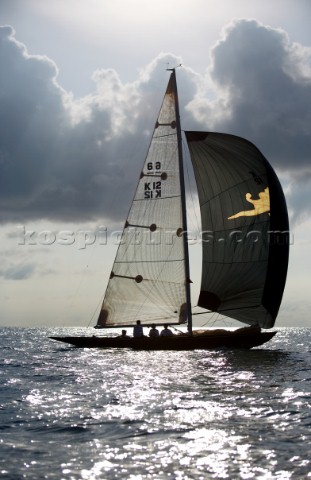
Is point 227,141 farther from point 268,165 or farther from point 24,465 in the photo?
point 24,465

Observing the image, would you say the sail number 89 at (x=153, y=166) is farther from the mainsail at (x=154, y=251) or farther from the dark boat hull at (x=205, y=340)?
the dark boat hull at (x=205, y=340)

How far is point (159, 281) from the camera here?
3778 centimetres

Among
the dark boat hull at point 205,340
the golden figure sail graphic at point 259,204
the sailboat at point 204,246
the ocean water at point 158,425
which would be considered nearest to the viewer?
the ocean water at point 158,425

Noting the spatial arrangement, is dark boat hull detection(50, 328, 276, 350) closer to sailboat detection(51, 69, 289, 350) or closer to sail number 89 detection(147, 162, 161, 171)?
sailboat detection(51, 69, 289, 350)

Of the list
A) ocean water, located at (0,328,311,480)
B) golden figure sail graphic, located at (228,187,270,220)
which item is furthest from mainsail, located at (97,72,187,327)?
ocean water, located at (0,328,311,480)

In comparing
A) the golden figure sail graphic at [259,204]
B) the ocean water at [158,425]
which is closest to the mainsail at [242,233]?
the golden figure sail graphic at [259,204]

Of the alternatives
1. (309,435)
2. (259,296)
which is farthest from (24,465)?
(259,296)

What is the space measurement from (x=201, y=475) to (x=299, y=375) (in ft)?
58.1

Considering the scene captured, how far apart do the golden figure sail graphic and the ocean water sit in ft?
33.0

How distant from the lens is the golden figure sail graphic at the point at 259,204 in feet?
120

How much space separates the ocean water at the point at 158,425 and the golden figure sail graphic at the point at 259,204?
1007 cm

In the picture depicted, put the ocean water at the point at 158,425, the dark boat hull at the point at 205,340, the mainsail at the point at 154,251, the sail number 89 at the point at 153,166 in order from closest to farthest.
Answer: the ocean water at the point at 158,425 → the dark boat hull at the point at 205,340 → the mainsail at the point at 154,251 → the sail number 89 at the point at 153,166

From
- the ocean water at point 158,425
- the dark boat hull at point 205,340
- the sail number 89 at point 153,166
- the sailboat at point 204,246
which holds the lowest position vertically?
the ocean water at point 158,425

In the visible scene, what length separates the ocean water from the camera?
42.9 ft
